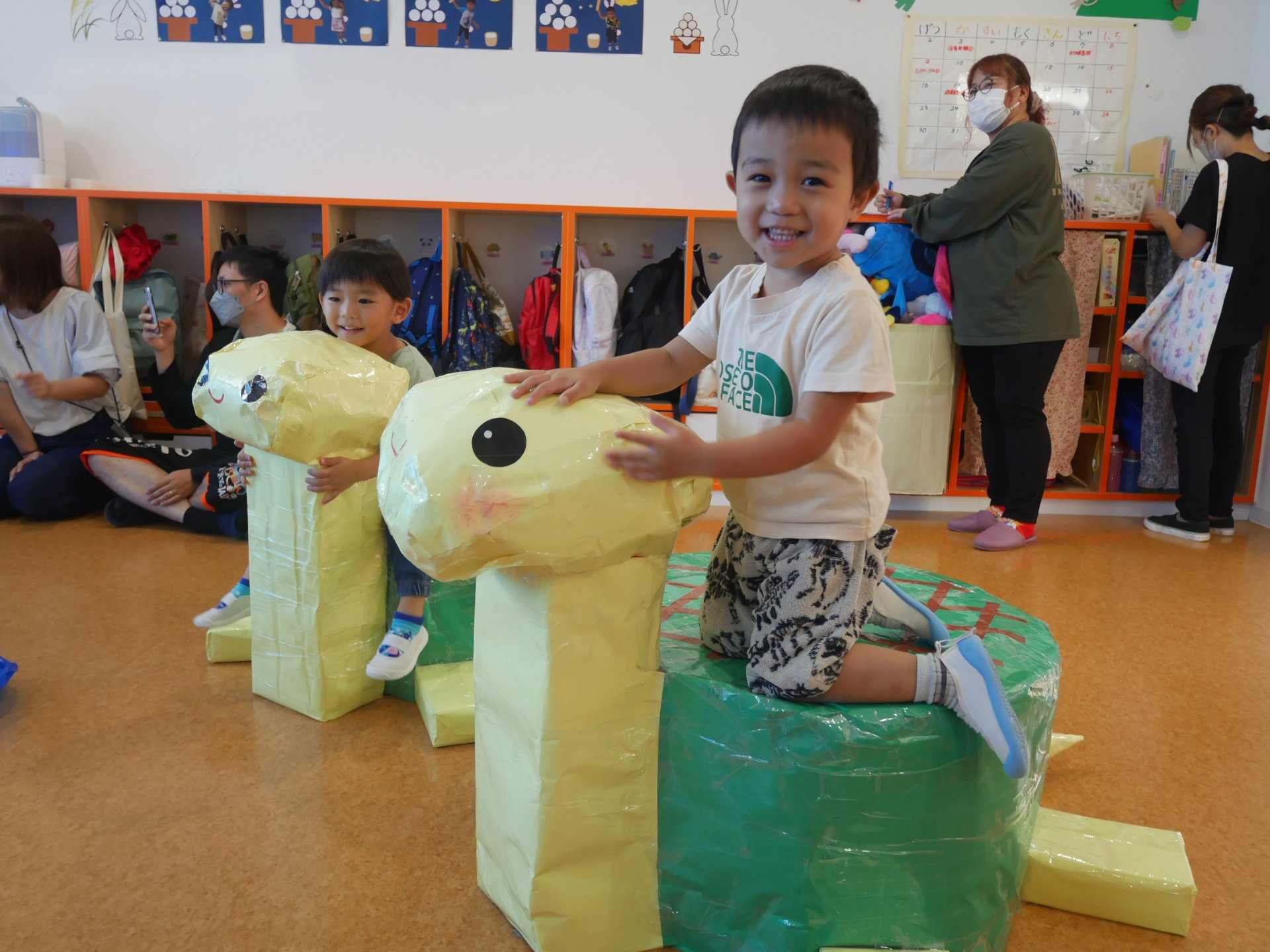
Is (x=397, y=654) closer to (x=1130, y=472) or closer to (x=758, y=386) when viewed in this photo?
(x=758, y=386)

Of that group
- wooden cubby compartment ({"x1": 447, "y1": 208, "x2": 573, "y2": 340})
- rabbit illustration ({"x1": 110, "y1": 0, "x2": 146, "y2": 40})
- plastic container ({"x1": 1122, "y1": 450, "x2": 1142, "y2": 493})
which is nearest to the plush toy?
plastic container ({"x1": 1122, "y1": 450, "x2": 1142, "y2": 493})

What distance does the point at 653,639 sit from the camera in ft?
3.86

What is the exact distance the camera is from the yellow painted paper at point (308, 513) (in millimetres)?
1630

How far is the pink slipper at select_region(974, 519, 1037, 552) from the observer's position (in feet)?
10.2

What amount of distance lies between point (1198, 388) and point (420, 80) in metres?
3.02

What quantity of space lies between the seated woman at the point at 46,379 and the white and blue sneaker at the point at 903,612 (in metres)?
2.69

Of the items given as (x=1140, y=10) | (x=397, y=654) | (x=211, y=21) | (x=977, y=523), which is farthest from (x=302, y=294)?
(x=1140, y=10)

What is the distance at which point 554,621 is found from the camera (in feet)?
3.56

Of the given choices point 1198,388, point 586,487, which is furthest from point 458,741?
point 1198,388

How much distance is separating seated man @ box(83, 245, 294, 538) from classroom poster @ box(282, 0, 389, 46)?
110cm

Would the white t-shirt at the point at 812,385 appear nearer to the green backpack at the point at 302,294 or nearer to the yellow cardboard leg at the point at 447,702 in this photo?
the yellow cardboard leg at the point at 447,702

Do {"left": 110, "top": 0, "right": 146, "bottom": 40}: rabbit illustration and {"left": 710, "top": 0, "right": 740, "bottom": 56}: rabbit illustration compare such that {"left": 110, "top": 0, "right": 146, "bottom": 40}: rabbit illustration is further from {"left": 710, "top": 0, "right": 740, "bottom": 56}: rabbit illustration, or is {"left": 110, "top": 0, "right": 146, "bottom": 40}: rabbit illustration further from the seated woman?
{"left": 710, "top": 0, "right": 740, "bottom": 56}: rabbit illustration

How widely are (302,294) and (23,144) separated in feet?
3.86

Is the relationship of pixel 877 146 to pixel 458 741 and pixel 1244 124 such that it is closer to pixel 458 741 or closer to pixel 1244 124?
pixel 458 741
